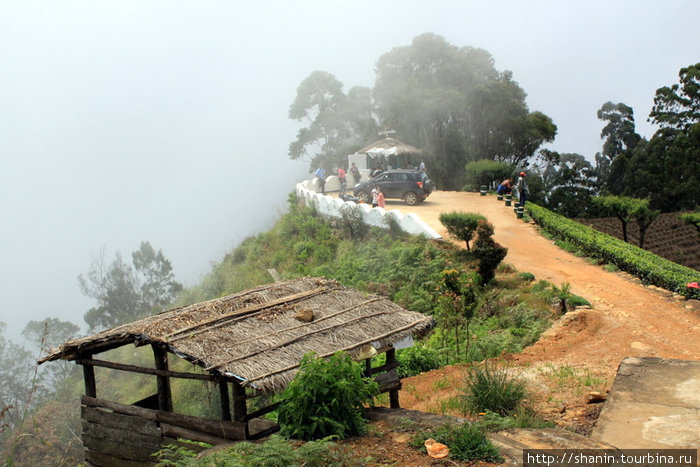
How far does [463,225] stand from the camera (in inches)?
672

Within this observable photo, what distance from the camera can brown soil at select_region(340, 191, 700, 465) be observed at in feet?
28.9

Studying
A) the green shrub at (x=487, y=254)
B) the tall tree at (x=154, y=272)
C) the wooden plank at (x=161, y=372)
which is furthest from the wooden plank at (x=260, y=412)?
the tall tree at (x=154, y=272)

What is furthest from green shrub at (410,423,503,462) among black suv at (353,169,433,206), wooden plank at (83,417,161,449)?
black suv at (353,169,433,206)

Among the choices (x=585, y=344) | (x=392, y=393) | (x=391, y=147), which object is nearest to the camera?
(x=392, y=393)

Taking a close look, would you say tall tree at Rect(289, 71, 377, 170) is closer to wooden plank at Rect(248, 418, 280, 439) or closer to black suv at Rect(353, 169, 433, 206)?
black suv at Rect(353, 169, 433, 206)

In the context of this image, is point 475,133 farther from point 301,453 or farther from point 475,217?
point 301,453

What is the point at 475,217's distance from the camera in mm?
17016

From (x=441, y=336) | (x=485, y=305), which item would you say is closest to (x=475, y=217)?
(x=485, y=305)

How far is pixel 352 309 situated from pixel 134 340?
2965 mm

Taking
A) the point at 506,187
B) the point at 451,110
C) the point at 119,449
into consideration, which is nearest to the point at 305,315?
the point at 119,449

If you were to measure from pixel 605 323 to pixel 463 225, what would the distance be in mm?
5776

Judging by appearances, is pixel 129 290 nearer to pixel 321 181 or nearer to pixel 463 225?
pixel 321 181

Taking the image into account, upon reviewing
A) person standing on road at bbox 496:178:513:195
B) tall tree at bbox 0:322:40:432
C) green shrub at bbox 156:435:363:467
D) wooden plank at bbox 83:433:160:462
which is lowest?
tall tree at bbox 0:322:40:432

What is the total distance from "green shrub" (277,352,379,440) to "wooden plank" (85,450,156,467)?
2598mm
